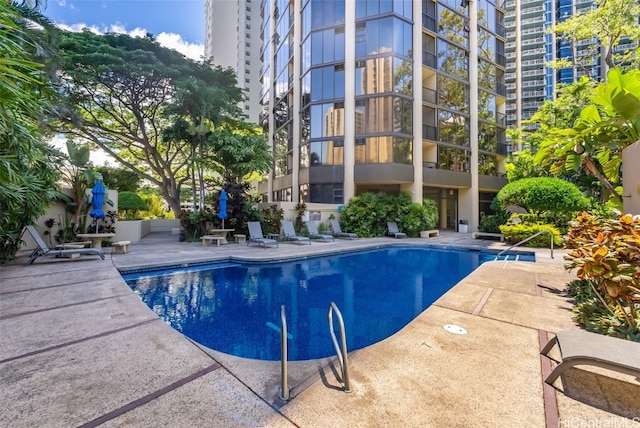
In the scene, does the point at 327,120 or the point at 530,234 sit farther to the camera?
the point at 327,120

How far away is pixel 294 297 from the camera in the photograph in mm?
6398

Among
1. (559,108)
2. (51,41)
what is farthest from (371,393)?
(559,108)

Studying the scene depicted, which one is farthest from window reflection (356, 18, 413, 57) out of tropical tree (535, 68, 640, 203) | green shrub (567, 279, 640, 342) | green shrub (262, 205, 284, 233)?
green shrub (567, 279, 640, 342)

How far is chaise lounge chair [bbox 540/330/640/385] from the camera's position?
2.03 meters

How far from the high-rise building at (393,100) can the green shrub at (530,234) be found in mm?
5692

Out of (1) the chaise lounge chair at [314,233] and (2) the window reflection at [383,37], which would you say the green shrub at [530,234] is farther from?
(2) the window reflection at [383,37]

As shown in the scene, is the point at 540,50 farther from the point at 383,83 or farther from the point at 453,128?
the point at 383,83

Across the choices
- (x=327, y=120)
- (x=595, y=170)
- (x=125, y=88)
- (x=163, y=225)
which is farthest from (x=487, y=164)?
(x=163, y=225)

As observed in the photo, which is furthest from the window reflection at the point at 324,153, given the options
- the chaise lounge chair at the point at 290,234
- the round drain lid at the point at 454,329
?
the round drain lid at the point at 454,329

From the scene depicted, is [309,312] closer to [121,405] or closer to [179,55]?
[121,405]

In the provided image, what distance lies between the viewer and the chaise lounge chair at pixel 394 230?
51.7 ft

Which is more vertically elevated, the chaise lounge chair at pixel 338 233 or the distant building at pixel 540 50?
the distant building at pixel 540 50

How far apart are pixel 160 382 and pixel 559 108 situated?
24800mm

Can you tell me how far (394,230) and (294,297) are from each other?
36.3 ft
